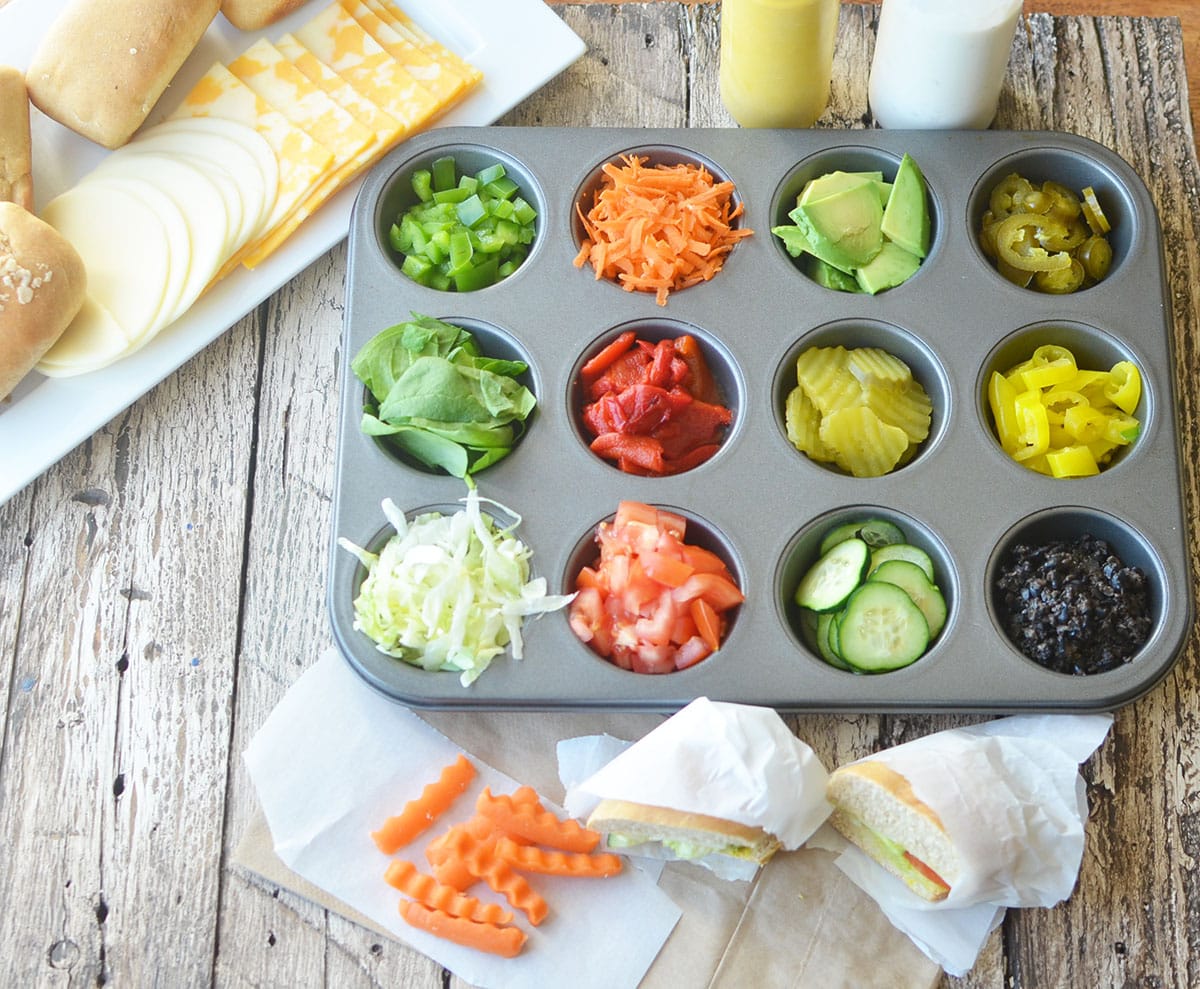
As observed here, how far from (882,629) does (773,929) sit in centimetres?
68

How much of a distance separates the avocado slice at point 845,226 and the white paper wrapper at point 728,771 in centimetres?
111

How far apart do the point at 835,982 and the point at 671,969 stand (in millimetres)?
345

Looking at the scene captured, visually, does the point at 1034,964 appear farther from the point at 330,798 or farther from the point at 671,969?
the point at 330,798

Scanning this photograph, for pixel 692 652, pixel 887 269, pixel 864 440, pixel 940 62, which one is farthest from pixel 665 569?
pixel 940 62

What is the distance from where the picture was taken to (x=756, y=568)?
264 centimetres

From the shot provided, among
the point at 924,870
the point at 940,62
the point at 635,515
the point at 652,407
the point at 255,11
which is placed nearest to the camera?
the point at 924,870

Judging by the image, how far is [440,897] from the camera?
2568 millimetres

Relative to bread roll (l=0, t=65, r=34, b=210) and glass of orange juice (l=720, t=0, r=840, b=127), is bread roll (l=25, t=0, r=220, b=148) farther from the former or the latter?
glass of orange juice (l=720, t=0, r=840, b=127)

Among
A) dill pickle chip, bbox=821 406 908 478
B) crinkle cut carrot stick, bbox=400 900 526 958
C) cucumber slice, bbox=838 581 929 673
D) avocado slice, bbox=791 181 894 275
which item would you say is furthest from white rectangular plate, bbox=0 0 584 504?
cucumber slice, bbox=838 581 929 673

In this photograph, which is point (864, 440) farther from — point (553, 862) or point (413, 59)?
point (413, 59)

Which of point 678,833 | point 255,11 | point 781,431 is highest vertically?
point 255,11

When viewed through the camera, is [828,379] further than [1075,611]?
Yes

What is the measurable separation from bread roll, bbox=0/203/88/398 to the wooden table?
1.00 feet

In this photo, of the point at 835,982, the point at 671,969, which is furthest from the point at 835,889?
the point at 671,969
